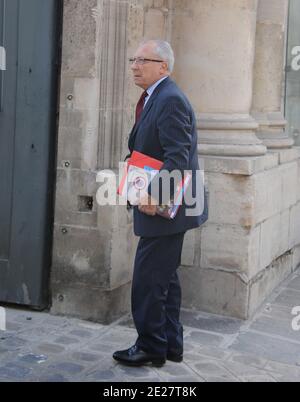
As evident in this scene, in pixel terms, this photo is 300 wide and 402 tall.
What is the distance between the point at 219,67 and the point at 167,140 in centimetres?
162

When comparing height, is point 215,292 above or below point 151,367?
above

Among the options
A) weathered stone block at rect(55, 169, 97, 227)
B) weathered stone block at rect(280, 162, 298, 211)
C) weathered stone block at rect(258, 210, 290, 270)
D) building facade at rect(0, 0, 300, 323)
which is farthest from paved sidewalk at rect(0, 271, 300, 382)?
weathered stone block at rect(280, 162, 298, 211)

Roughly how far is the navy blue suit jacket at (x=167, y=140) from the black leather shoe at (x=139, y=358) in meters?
0.65

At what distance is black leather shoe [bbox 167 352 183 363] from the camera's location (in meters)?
4.20

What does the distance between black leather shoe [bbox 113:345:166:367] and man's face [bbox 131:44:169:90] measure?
4.68ft

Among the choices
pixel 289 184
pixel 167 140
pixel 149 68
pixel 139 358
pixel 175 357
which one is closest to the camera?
pixel 167 140

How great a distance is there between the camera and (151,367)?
4.09 meters

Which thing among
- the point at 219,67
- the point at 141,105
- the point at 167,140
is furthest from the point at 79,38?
the point at 167,140

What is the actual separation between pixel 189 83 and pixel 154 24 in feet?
1.60

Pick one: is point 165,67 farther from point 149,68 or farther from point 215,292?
point 215,292

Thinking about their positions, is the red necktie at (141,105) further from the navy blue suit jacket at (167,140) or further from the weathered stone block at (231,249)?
the weathered stone block at (231,249)

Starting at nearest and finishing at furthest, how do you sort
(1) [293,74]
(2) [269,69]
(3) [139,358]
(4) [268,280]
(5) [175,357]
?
(3) [139,358] → (5) [175,357] → (4) [268,280] → (2) [269,69] → (1) [293,74]

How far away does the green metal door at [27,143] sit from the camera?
483cm
